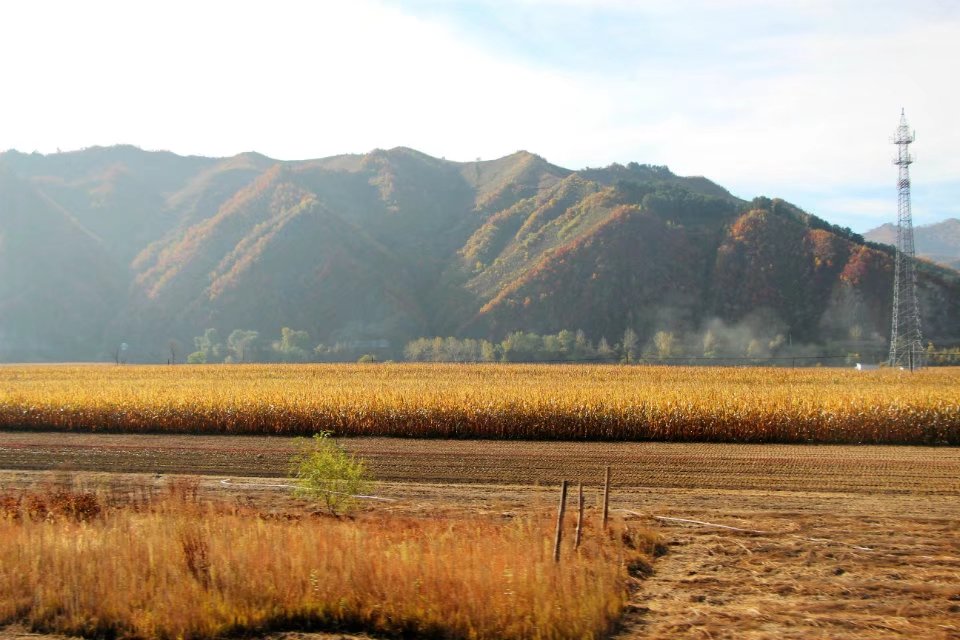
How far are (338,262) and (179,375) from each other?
Result: 5711 cm

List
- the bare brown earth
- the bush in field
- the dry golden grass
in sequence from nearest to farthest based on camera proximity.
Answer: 1. the dry golden grass
2. the bare brown earth
3. the bush in field

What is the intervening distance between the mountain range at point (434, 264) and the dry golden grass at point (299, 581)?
69697 mm

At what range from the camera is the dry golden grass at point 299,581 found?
7191 millimetres

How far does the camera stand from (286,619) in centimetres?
755

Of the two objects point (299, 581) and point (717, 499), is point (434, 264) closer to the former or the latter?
point (717, 499)

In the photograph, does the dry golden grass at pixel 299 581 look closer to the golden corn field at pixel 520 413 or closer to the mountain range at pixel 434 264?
the golden corn field at pixel 520 413

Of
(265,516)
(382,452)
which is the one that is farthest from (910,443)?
(265,516)

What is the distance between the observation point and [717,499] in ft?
42.9

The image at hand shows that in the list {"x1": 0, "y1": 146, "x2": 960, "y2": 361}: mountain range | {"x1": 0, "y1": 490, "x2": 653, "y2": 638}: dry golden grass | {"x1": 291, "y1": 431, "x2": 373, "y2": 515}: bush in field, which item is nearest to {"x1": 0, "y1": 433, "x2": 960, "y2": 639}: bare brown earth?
{"x1": 0, "y1": 490, "x2": 653, "y2": 638}: dry golden grass

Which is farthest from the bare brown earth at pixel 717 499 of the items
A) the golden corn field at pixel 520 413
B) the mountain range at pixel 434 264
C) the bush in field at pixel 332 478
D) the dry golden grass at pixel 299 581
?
the mountain range at pixel 434 264

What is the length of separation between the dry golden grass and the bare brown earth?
72 cm

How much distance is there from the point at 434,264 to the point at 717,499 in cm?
9570

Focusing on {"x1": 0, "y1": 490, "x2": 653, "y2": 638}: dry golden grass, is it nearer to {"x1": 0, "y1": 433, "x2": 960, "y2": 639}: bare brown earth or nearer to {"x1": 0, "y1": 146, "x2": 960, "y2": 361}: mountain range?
{"x1": 0, "y1": 433, "x2": 960, "y2": 639}: bare brown earth

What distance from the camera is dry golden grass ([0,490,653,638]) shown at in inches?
283
